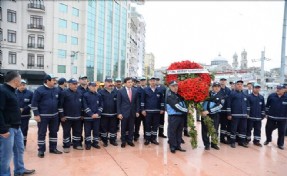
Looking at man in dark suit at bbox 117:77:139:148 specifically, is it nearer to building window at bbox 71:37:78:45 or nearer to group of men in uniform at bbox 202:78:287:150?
group of men in uniform at bbox 202:78:287:150

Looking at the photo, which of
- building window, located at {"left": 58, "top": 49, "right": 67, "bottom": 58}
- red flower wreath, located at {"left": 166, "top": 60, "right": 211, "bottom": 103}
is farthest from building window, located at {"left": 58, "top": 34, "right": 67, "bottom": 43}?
red flower wreath, located at {"left": 166, "top": 60, "right": 211, "bottom": 103}

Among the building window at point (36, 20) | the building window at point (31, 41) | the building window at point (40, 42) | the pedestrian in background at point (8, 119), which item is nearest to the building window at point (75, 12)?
the building window at point (36, 20)

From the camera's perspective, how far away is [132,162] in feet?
17.7

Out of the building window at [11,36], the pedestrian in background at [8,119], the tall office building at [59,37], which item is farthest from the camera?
the tall office building at [59,37]

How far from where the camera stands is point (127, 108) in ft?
22.0

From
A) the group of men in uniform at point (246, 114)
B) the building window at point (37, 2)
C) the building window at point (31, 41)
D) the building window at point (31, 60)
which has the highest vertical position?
the building window at point (37, 2)

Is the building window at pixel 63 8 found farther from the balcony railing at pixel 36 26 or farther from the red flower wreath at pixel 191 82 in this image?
the red flower wreath at pixel 191 82

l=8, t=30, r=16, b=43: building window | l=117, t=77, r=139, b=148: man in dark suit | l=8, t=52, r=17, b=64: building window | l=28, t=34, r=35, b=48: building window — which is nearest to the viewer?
l=117, t=77, r=139, b=148: man in dark suit

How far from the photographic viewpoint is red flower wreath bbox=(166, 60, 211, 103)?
602 centimetres

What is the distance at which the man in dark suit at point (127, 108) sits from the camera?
671 centimetres

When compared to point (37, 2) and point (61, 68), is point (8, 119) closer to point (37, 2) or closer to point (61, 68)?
point (61, 68)

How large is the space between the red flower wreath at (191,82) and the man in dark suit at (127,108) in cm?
104

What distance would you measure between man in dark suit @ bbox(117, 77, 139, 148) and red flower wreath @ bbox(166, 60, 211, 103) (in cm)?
104

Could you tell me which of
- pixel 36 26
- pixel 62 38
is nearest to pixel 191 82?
pixel 36 26
